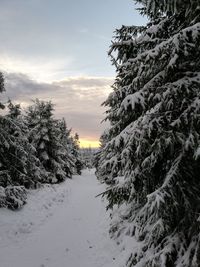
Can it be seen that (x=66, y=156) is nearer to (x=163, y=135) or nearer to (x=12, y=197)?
(x=12, y=197)

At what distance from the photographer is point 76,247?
14.0 m

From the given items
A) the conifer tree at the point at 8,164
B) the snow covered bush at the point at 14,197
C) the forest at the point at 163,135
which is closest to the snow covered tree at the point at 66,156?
the conifer tree at the point at 8,164

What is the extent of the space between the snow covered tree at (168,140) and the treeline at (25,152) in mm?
10124

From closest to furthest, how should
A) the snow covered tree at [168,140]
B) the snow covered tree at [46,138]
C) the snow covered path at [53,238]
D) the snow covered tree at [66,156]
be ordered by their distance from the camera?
the snow covered tree at [168,140]
the snow covered path at [53,238]
the snow covered tree at [46,138]
the snow covered tree at [66,156]

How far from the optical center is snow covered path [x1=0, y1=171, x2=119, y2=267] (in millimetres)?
12219

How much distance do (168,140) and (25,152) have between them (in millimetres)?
13960

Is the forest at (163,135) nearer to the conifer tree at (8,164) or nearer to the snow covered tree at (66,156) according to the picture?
the conifer tree at (8,164)

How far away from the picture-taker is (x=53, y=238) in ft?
50.4

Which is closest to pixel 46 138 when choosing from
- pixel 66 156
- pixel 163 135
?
pixel 66 156

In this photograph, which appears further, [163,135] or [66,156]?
[66,156]

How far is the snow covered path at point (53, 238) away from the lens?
40.1 ft

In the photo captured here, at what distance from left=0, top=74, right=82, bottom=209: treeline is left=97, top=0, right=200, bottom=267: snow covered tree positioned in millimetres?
10124

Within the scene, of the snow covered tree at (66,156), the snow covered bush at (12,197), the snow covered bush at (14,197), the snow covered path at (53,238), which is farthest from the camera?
the snow covered tree at (66,156)

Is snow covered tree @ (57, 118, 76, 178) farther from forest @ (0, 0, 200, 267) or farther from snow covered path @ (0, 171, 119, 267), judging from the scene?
forest @ (0, 0, 200, 267)
